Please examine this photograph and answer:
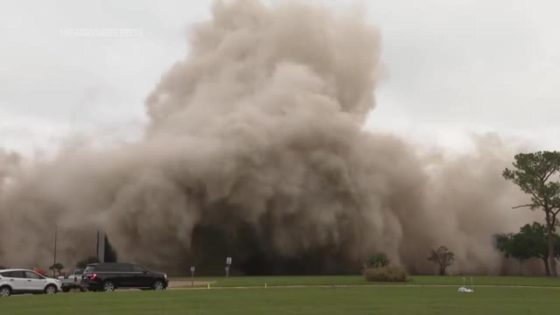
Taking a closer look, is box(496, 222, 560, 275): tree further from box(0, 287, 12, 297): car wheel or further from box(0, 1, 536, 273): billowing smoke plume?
box(0, 287, 12, 297): car wheel

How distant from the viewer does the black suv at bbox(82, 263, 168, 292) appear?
3291cm

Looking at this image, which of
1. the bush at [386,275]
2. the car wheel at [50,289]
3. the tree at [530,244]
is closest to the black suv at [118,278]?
the car wheel at [50,289]

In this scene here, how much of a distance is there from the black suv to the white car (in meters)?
1.51

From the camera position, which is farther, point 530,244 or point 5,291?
point 530,244

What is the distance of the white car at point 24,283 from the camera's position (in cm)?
3111

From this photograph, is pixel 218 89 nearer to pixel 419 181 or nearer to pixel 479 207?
pixel 419 181

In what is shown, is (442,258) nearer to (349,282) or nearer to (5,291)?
(349,282)

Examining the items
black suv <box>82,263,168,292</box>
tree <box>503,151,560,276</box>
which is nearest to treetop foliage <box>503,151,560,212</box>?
tree <box>503,151,560,276</box>

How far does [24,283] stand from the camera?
3177 centimetres

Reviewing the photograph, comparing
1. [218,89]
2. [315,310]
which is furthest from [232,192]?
[315,310]

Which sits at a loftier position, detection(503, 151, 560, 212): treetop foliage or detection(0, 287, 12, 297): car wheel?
detection(503, 151, 560, 212): treetop foliage

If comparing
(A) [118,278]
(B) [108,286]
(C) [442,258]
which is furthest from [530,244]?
(B) [108,286]

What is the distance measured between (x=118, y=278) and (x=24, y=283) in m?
4.28

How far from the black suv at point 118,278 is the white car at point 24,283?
1.51 m
